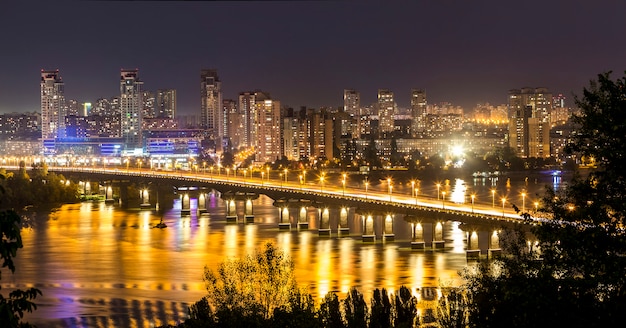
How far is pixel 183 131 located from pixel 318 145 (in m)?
31.3

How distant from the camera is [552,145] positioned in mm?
115062

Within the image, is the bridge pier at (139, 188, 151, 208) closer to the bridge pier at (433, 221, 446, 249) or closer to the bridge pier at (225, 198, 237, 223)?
the bridge pier at (225, 198, 237, 223)

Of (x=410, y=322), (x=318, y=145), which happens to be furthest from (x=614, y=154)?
(x=318, y=145)

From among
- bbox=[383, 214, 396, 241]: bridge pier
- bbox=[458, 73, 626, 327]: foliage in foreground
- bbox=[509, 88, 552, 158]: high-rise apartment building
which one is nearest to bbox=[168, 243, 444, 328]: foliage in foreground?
bbox=[458, 73, 626, 327]: foliage in foreground

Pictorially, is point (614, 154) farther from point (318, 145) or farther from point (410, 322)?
point (318, 145)

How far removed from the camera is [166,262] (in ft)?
90.8

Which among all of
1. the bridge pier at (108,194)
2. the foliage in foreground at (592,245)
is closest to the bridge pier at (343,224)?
the bridge pier at (108,194)

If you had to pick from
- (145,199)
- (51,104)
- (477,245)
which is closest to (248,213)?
(145,199)

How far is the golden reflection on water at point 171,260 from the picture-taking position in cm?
2116

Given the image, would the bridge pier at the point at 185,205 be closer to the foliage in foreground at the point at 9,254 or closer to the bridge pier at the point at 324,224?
the bridge pier at the point at 324,224

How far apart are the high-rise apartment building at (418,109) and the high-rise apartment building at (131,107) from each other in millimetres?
35212

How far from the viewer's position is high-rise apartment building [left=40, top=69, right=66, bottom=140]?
428 feet

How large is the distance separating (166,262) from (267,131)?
7279cm

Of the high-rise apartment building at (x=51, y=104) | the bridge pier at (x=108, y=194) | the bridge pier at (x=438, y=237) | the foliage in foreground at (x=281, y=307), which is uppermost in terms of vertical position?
the high-rise apartment building at (x=51, y=104)
